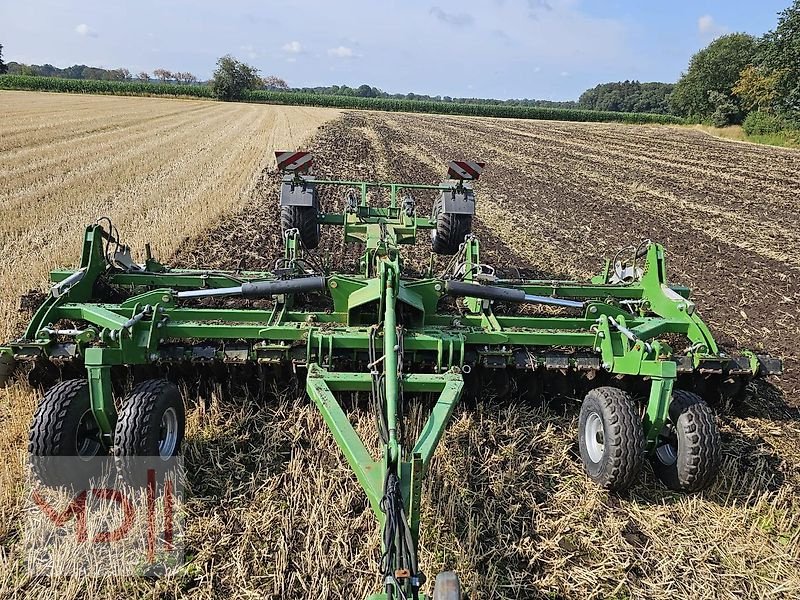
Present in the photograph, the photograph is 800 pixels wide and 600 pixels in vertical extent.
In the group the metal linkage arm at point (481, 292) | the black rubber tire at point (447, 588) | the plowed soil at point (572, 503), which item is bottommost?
the plowed soil at point (572, 503)

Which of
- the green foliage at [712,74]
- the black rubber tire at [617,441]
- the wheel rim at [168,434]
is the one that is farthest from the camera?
the green foliage at [712,74]

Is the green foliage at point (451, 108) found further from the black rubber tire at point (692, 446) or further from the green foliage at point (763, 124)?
the black rubber tire at point (692, 446)

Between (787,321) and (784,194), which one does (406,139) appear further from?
(787,321)

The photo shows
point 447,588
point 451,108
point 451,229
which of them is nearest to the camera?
point 447,588

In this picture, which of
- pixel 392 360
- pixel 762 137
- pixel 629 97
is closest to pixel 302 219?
pixel 392 360

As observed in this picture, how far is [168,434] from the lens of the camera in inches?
147

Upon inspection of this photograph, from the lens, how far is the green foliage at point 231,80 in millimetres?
67500

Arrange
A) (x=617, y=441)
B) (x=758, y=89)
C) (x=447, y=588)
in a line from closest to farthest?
1. (x=447, y=588)
2. (x=617, y=441)
3. (x=758, y=89)

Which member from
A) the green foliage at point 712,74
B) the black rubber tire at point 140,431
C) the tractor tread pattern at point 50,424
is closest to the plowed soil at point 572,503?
the black rubber tire at point 140,431

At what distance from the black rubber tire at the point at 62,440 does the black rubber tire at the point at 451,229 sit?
5247mm

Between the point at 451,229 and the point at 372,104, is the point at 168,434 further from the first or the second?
the point at 372,104

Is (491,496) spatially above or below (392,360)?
below

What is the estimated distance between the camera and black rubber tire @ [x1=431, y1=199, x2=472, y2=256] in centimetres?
788

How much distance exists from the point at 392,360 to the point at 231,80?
2828 inches
